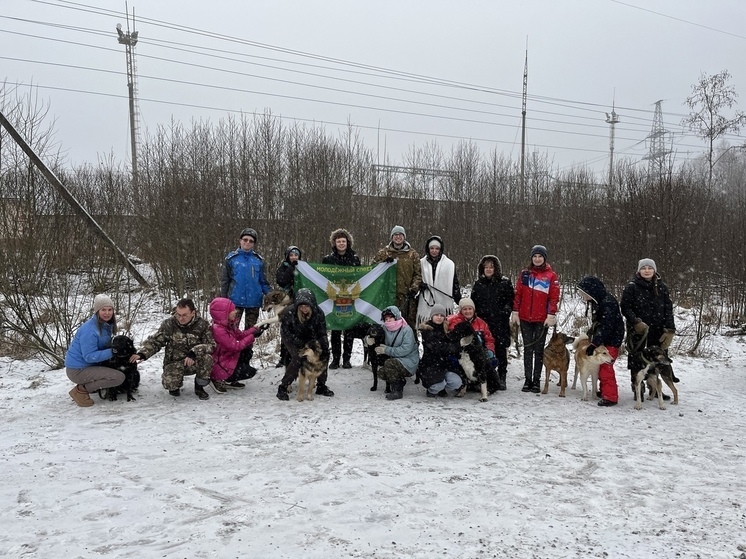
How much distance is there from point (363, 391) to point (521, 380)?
8.64ft

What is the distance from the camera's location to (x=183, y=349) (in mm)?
6828

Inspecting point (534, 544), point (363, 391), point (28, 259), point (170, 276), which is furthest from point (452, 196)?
point (534, 544)

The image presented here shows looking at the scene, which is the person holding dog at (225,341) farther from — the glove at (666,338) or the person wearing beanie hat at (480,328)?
the glove at (666,338)

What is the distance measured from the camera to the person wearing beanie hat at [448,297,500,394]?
712cm

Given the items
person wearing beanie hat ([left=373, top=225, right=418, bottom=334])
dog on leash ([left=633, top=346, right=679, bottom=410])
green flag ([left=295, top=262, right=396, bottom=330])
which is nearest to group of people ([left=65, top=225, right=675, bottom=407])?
dog on leash ([left=633, top=346, right=679, bottom=410])

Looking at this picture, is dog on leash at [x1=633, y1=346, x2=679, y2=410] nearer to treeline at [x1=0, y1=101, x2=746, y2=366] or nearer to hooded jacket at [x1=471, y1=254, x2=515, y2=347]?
hooded jacket at [x1=471, y1=254, x2=515, y2=347]

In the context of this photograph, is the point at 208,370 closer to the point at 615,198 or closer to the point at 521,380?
the point at 521,380

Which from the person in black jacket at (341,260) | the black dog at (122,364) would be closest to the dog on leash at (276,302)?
the person in black jacket at (341,260)

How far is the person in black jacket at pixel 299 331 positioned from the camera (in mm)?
6891

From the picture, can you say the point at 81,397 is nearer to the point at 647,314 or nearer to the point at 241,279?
the point at 241,279

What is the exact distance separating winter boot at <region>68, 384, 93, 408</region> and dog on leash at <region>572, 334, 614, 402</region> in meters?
6.35

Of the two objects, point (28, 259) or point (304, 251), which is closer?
point (28, 259)

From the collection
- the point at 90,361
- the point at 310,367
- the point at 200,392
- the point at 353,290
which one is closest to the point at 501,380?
the point at 353,290

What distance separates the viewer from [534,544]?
3.50 meters
